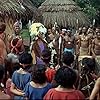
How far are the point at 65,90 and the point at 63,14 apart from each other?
17998 mm

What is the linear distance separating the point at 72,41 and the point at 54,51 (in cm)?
94

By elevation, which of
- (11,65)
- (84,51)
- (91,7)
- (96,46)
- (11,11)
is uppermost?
(11,11)

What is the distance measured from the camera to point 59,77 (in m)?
5.12

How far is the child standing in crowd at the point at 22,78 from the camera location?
6.10 meters

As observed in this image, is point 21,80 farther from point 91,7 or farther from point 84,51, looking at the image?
point 91,7

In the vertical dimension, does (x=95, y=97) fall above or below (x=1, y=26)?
below

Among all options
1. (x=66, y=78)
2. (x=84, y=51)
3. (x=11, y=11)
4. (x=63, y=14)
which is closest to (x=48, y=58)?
(x=66, y=78)

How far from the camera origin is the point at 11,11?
597 inches

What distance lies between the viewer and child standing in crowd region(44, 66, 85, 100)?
502cm

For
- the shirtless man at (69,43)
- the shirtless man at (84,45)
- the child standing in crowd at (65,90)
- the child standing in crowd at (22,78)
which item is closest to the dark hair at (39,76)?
the child standing in crowd at (65,90)

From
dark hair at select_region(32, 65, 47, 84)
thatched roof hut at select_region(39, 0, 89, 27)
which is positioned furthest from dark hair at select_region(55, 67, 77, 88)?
thatched roof hut at select_region(39, 0, 89, 27)

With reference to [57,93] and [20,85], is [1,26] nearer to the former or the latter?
[20,85]

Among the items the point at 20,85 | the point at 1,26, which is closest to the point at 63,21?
the point at 1,26

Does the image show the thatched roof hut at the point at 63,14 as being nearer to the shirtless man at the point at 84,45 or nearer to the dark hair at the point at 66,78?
the shirtless man at the point at 84,45
